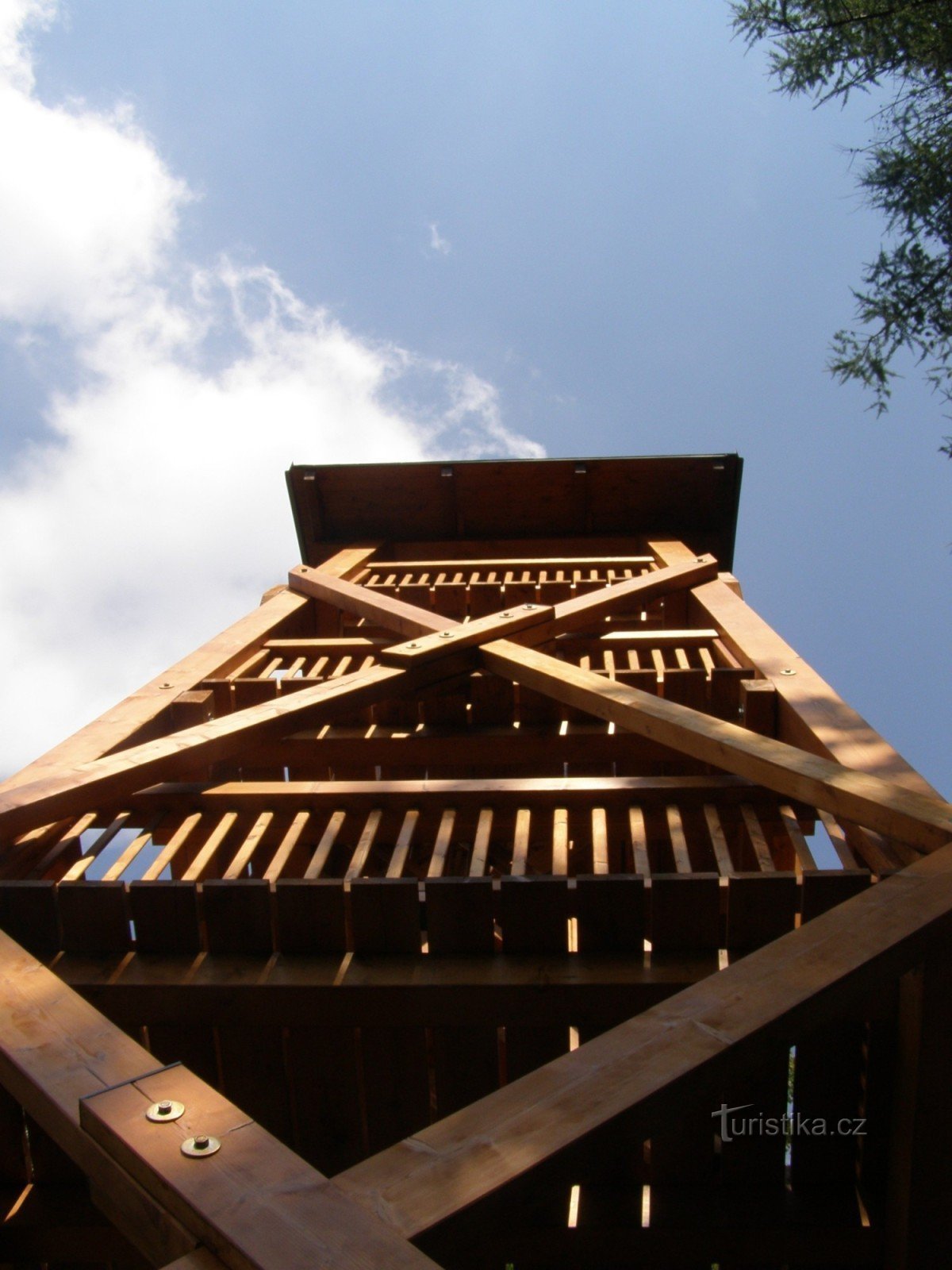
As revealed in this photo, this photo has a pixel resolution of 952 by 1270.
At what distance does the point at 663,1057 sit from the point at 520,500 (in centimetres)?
744

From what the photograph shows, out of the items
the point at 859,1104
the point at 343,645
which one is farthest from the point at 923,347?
the point at 859,1104

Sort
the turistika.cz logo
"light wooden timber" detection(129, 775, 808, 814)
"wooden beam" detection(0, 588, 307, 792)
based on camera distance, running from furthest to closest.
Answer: "wooden beam" detection(0, 588, 307, 792) → "light wooden timber" detection(129, 775, 808, 814) → the turistika.cz logo

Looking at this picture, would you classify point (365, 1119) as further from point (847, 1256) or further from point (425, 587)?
point (425, 587)

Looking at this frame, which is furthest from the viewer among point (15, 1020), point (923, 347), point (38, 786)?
point (923, 347)

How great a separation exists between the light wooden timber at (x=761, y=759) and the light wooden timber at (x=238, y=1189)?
175 cm

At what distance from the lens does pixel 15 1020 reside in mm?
1981

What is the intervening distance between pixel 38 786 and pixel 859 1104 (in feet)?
8.41

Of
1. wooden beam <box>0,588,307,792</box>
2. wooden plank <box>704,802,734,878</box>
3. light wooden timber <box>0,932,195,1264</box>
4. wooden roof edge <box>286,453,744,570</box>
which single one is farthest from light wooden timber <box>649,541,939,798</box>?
wooden roof edge <box>286,453,744,570</box>

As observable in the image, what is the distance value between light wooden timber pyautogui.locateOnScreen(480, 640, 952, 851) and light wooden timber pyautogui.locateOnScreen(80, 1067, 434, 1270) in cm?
175

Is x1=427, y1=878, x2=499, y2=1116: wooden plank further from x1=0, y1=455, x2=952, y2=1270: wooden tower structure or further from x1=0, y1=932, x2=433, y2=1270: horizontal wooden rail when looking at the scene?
x1=0, y1=932, x2=433, y2=1270: horizontal wooden rail

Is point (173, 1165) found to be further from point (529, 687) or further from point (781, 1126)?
point (529, 687)

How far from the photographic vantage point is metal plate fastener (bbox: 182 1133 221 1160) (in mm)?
1489

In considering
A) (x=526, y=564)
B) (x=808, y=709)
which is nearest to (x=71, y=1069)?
(x=808, y=709)

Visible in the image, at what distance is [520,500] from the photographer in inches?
350
